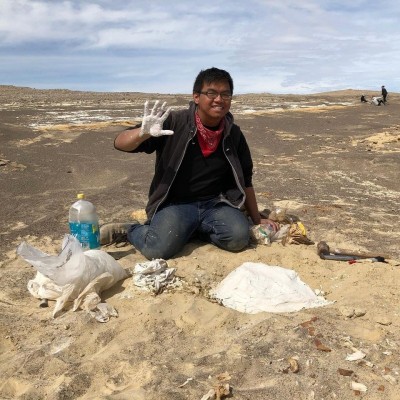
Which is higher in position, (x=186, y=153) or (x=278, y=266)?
(x=186, y=153)

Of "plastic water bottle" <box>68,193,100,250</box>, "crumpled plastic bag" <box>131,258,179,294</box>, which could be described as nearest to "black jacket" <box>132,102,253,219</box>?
"plastic water bottle" <box>68,193,100,250</box>

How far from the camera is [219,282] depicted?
331 cm

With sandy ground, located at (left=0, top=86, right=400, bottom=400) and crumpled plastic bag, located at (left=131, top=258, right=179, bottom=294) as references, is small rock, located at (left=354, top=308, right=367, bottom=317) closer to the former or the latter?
sandy ground, located at (left=0, top=86, right=400, bottom=400)

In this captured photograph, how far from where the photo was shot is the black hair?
3479 millimetres

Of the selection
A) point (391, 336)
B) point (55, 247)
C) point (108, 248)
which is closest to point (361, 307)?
point (391, 336)

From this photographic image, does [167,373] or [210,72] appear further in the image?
[210,72]

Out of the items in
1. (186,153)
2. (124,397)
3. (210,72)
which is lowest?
(124,397)

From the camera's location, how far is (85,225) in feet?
11.9

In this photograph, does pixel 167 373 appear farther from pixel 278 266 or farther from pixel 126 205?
pixel 126 205

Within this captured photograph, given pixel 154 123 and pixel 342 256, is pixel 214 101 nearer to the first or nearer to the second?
pixel 154 123

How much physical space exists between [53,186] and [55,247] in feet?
8.51

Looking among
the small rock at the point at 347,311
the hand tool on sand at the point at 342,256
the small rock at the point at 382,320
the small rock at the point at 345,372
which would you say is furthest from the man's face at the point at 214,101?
the small rock at the point at 345,372

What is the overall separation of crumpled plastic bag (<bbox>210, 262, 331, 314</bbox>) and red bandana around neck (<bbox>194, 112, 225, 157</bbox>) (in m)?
1.09

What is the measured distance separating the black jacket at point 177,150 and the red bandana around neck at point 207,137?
5 cm
